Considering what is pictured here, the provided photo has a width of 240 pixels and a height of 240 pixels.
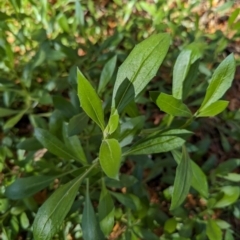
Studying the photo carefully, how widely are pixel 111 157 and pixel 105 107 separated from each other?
1.73 ft

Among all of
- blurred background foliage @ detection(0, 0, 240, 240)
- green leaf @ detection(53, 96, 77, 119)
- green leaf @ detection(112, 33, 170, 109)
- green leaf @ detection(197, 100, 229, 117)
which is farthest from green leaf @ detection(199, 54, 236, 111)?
green leaf @ detection(53, 96, 77, 119)

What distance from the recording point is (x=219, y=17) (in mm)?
2389

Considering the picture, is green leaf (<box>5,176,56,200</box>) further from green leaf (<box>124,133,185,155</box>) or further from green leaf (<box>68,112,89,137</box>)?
green leaf (<box>124,133,185,155</box>)

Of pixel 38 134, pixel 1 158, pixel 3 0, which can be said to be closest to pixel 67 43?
pixel 3 0

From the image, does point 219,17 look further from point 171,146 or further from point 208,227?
point 171,146

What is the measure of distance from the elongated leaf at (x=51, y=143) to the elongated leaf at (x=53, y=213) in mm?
97

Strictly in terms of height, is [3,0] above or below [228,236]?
above

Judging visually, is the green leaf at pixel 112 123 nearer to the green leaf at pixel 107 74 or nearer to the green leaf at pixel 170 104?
the green leaf at pixel 170 104

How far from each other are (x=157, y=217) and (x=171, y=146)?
0.55 m

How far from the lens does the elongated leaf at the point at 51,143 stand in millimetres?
1222

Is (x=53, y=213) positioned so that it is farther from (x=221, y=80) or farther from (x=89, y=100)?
(x=221, y=80)

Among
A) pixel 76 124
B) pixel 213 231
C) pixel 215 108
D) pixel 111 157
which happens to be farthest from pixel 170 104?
pixel 213 231

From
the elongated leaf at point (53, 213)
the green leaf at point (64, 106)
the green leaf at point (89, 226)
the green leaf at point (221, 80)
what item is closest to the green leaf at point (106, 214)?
the green leaf at point (89, 226)

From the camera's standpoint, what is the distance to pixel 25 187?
50.1 inches
